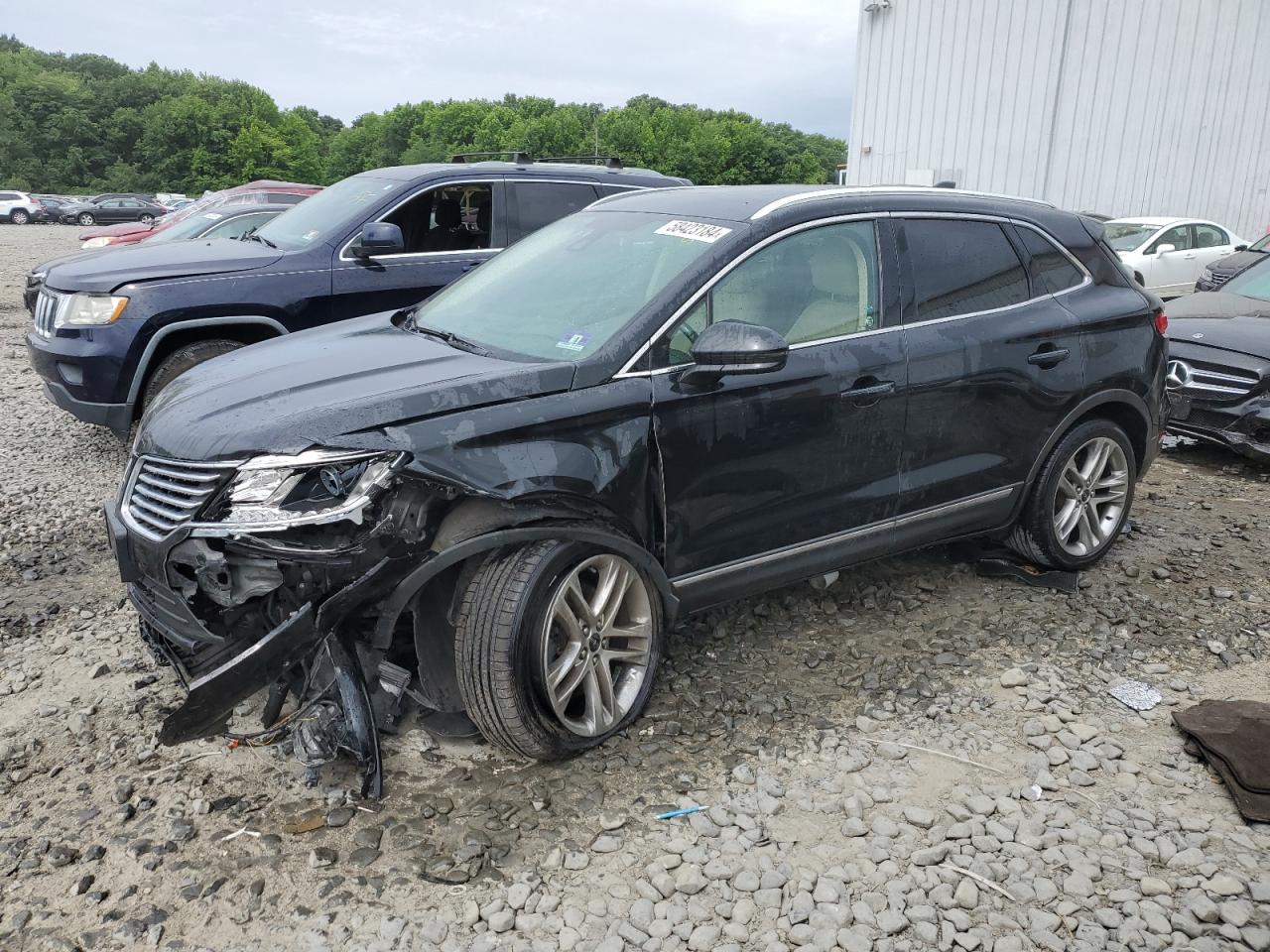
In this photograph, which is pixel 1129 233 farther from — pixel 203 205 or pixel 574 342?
pixel 203 205

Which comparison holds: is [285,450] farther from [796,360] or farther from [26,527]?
[26,527]

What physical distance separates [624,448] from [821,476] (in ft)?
2.88

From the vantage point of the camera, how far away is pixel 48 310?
615 centimetres

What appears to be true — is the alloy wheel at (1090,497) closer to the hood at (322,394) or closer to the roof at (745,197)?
the roof at (745,197)

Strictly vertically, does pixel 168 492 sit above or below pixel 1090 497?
above

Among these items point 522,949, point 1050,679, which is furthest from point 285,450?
point 1050,679

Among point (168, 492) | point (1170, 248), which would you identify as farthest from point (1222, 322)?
point (1170, 248)

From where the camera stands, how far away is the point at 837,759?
329 cm

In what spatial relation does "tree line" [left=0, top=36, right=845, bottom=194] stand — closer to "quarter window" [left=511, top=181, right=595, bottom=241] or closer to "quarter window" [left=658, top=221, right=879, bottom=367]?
"quarter window" [left=511, top=181, right=595, bottom=241]

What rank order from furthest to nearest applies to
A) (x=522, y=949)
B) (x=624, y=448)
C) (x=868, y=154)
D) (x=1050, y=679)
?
(x=868, y=154) → (x=1050, y=679) → (x=624, y=448) → (x=522, y=949)

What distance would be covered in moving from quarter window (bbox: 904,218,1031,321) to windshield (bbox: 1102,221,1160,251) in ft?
38.3

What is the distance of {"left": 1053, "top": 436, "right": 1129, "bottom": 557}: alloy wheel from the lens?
4.56 m

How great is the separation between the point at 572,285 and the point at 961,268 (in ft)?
5.35

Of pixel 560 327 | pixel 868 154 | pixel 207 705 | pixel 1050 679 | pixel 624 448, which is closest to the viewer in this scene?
pixel 207 705
